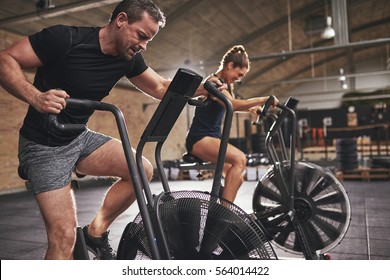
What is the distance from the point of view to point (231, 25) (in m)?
8.97

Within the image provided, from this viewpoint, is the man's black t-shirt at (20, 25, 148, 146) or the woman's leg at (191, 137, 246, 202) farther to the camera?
the woman's leg at (191, 137, 246, 202)

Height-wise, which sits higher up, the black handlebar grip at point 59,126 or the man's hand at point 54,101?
the man's hand at point 54,101

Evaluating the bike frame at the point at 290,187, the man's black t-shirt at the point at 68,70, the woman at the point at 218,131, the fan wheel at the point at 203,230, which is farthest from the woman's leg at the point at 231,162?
the fan wheel at the point at 203,230

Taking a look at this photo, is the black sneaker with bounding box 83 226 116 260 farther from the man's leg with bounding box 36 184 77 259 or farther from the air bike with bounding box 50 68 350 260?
the air bike with bounding box 50 68 350 260

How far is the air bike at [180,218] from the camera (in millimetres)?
1203

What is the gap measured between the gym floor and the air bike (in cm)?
131

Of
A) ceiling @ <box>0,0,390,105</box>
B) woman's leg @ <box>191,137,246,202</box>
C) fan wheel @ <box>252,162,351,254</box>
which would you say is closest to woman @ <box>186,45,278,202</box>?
woman's leg @ <box>191,137,246,202</box>

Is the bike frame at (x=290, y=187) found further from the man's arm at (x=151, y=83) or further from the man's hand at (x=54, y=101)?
the man's hand at (x=54, y=101)

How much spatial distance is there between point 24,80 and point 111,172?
0.62 meters

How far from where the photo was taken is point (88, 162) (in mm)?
1686

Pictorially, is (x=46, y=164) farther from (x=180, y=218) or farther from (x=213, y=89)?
(x=213, y=89)

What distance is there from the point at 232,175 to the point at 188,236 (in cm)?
132

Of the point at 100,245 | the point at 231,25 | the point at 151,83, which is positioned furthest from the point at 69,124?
the point at 231,25

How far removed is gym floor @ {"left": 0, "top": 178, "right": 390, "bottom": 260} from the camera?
264 cm
